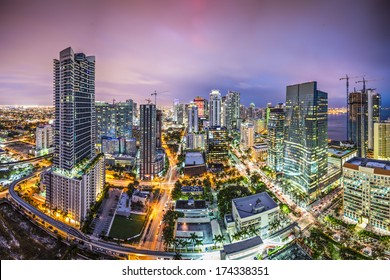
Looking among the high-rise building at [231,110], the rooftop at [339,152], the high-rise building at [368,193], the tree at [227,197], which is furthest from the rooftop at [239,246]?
the high-rise building at [231,110]

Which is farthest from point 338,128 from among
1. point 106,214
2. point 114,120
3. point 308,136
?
point 114,120

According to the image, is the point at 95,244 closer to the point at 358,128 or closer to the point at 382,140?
the point at 358,128

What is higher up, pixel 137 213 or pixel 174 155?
pixel 174 155

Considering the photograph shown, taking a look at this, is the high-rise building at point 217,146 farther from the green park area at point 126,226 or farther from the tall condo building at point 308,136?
the green park area at point 126,226

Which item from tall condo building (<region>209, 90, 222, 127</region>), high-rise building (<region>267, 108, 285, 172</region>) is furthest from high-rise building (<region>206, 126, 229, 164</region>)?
tall condo building (<region>209, 90, 222, 127</region>)

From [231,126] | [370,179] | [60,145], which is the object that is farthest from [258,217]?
[231,126]
